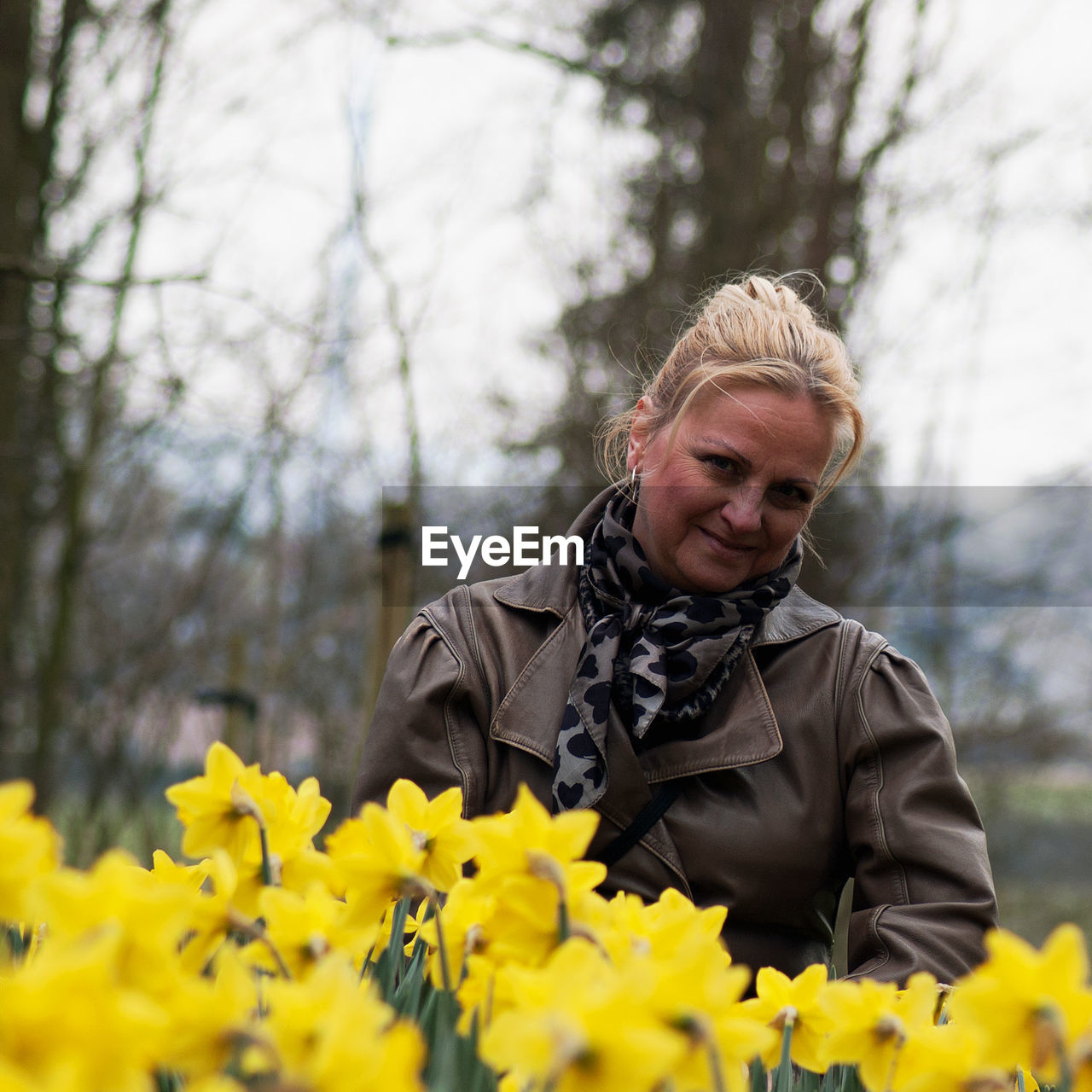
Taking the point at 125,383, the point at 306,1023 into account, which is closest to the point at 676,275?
the point at 125,383

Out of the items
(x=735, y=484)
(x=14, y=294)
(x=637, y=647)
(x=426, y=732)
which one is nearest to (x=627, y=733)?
(x=637, y=647)

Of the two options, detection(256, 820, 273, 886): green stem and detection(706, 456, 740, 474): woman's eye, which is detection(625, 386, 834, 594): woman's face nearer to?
detection(706, 456, 740, 474): woman's eye

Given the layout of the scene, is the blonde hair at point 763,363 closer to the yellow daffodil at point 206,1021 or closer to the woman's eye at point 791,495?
the woman's eye at point 791,495

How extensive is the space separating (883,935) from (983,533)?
199 inches

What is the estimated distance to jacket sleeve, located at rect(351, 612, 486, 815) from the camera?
1702mm

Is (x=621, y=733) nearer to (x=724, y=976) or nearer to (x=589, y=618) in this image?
(x=589, y=618)

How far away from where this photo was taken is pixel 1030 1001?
517 millimetres

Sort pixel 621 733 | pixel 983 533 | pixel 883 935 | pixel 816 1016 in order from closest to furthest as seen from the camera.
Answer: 1. pixel 816 1016
2. pixel 883 935
3. pixel 621 733
4. pixel 983 533

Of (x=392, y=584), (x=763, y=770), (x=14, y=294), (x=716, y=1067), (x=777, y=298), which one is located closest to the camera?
(x=716, y=1067)

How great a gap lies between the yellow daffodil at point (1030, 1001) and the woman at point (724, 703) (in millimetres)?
1034

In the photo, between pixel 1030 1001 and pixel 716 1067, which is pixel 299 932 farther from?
pixel 1030 1001

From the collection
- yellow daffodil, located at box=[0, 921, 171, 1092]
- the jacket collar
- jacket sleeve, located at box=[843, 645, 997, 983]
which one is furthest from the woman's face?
yellow daffodil, located at box=[0, 921, 171, 1092]

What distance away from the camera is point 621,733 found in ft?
5.56

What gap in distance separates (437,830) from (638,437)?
4.47ft
